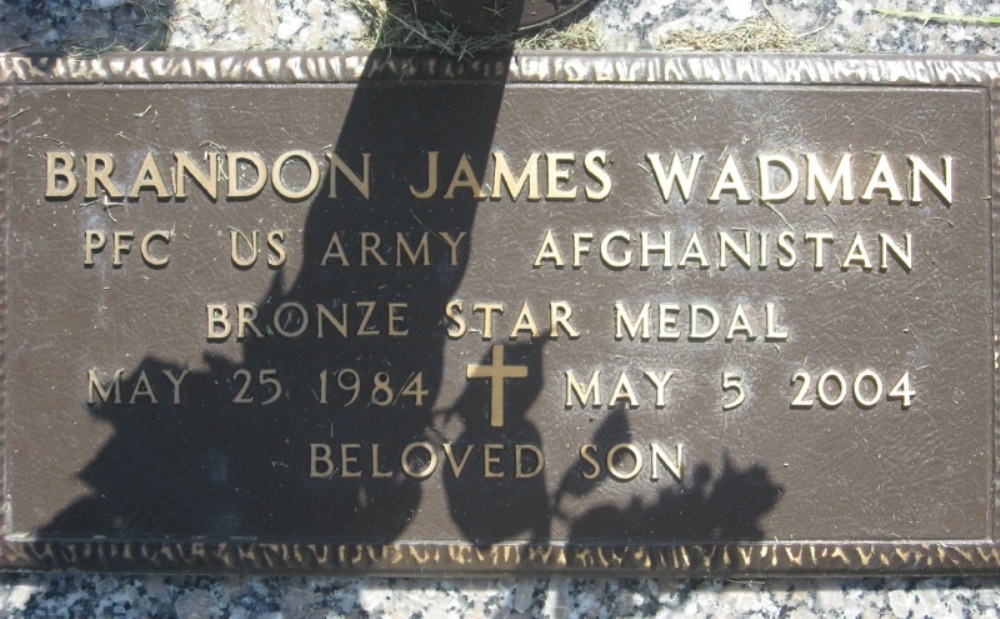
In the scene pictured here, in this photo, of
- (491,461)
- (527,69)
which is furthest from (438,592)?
(527,69)

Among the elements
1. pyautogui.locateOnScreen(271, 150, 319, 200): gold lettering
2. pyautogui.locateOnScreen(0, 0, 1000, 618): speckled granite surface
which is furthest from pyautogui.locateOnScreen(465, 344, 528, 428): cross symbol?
pyautogui.locateOnScreen(271, 150, 319, 200): gold lettering

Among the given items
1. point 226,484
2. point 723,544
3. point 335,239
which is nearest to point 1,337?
point 226,484

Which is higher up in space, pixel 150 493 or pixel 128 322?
pixel 128 322

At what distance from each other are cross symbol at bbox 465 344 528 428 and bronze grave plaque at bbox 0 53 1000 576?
0.01m

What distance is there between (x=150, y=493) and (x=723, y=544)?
162cm

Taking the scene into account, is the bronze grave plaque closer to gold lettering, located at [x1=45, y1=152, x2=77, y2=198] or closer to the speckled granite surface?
gold lettering, located at [x1=45, y1=152, x2=77, y2=198]

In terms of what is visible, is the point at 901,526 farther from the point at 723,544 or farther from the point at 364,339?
the point at 364,339

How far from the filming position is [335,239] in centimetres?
273

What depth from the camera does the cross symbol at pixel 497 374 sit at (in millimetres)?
2711

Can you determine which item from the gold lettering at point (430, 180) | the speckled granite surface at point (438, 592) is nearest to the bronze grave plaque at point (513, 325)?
the gold lettering at point (430, 180)

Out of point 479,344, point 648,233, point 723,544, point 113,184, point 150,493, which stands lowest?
point 723,544

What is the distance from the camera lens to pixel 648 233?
2.74 m

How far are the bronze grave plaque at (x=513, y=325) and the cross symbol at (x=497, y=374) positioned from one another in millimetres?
12

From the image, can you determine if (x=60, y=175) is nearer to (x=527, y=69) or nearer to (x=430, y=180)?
(x=430, y=180)
